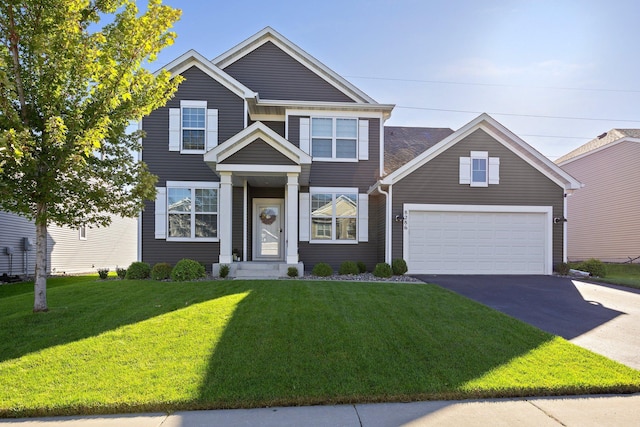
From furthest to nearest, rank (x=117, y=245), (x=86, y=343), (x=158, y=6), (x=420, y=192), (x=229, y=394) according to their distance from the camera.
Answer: (x=117, y=245), (x=420, y=192), (x=158, y=6), (x=86, y=343), (x=229, y=394)

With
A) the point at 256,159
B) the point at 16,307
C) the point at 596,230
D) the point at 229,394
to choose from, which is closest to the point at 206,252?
the point at 256,159

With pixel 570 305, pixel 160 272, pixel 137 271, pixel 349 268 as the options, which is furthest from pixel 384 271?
pixel 137 271

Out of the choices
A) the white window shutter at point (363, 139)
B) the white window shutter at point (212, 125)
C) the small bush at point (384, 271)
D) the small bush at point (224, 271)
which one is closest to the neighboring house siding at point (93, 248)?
the white window shutter at point (212, 125)

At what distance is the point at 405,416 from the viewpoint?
3725mm

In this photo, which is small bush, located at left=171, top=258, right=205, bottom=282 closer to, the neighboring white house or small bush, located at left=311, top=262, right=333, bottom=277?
small bush, located at left=311, top=262, right=333, bottom=277

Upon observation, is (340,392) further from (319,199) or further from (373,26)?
(373,26)

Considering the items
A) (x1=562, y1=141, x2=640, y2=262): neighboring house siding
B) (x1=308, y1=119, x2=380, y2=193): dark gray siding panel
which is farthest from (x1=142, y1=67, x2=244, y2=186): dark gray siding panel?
(x1=562, y1=141, x2=640, y2=262): neighboring house siding

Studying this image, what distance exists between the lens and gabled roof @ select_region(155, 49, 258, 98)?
13.3m

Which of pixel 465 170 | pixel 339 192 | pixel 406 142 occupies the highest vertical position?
pixel 406 142

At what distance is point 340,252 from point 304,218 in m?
1.83

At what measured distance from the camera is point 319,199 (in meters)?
14.0

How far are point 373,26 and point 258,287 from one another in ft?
31.9

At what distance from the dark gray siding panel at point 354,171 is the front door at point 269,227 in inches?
71.0

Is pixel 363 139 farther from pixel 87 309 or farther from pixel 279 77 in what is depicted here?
pixel 87 309
